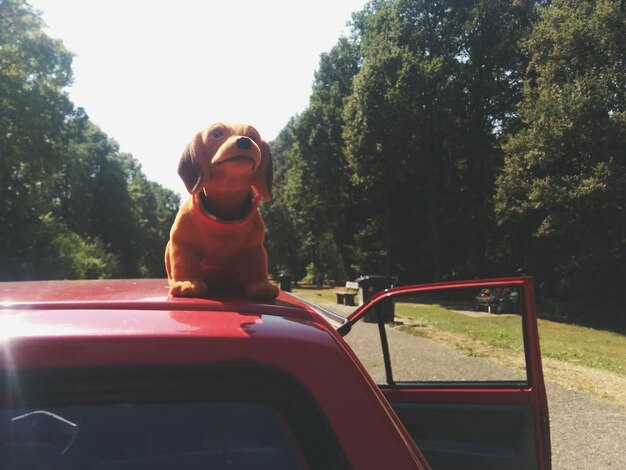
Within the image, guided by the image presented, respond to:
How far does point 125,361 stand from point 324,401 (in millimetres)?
374

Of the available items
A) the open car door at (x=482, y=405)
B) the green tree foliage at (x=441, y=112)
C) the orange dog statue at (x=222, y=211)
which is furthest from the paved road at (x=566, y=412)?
the green tree foliage at (x=441, y=112)

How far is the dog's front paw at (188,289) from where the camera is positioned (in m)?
1.55

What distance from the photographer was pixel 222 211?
2039 mm

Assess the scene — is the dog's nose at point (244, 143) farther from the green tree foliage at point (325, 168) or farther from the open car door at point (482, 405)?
the green tree foliage at point (325, 168)

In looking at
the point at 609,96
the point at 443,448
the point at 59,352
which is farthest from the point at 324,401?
the point at 609,96

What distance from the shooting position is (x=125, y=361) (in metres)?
0.96

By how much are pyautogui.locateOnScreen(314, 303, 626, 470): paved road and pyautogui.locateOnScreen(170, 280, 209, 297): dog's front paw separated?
8.03 feet

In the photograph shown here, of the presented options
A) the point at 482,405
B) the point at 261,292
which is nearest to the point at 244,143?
the point at 261,292

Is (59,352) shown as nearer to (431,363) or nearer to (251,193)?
(251,193)

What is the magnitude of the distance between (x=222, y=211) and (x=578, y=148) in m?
21.7

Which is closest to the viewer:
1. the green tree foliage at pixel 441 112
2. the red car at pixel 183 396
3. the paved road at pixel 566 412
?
the red car at pixel 183 396

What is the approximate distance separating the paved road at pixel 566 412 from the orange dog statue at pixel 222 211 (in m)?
2.11

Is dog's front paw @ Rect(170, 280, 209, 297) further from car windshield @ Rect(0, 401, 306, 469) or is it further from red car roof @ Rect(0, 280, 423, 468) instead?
car windshield @ Rect(0, 401, 306, 469)

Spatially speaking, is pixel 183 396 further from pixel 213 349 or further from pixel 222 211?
pixel 222 211
